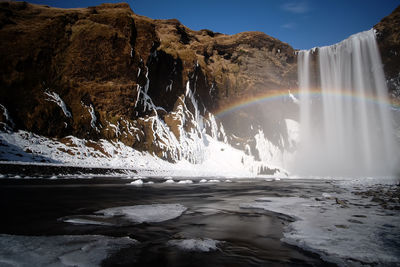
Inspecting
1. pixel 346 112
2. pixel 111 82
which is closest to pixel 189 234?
pixel 111 82

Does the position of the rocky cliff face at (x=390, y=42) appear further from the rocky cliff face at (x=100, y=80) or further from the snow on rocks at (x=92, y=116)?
the snow on rocks at (x=92, y=116)

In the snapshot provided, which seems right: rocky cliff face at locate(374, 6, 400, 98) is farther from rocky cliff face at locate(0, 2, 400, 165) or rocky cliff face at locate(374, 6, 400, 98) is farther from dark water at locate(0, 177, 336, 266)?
dark water at locate(0, 177, 336, 266)

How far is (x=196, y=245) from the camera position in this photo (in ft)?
11.6

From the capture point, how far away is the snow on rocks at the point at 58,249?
2.64 meters

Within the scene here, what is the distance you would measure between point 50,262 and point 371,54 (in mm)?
79011

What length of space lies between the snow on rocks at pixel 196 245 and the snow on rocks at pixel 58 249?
65 cm

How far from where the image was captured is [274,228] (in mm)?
5027

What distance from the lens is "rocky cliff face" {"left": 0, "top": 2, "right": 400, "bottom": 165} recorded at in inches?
1186

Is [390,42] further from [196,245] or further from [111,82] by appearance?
[196,245]

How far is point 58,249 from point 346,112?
82.8 m

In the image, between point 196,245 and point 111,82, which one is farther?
point 111,82

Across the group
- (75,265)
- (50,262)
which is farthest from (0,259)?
(75,265)

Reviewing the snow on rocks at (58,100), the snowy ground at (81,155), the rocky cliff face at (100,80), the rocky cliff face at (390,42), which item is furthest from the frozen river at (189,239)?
the rocky cliff face at (390,42)

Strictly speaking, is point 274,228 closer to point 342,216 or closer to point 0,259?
point 342,216
